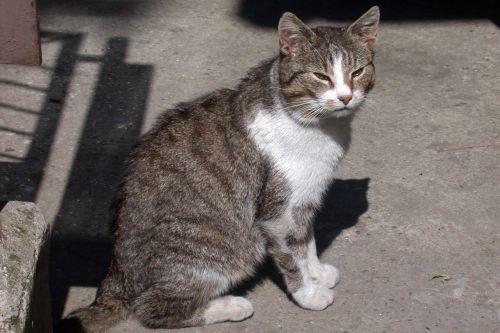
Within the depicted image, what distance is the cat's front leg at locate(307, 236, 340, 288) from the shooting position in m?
4.40

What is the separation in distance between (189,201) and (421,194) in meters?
1.61

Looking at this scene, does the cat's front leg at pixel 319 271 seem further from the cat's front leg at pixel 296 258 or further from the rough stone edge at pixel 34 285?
the rough stone edge at pixel 34 285

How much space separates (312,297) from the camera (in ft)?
14.0

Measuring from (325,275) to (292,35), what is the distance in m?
1.17

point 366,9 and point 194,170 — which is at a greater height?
point 194,170

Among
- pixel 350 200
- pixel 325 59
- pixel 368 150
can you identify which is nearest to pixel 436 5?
pixel 368 150

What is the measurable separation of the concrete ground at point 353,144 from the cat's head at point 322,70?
3.16 ft

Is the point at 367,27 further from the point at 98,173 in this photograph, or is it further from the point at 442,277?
the point at 98,173

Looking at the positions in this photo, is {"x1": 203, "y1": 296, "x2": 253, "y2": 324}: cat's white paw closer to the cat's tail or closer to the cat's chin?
the cat's tail

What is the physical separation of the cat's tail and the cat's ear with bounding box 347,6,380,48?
161 centimetres

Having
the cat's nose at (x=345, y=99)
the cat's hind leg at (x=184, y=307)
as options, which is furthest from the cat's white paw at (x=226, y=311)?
the cat's nose at (x=345, y=99)

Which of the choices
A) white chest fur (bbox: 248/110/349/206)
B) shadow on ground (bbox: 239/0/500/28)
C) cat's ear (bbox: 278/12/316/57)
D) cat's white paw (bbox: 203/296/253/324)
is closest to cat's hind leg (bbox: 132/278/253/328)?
cat's white paw (bbox: 203/296/253/324)

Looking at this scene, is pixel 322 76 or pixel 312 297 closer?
pixel 322 76

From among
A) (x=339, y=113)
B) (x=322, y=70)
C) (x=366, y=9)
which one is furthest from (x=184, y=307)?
(x=366, y=9)
